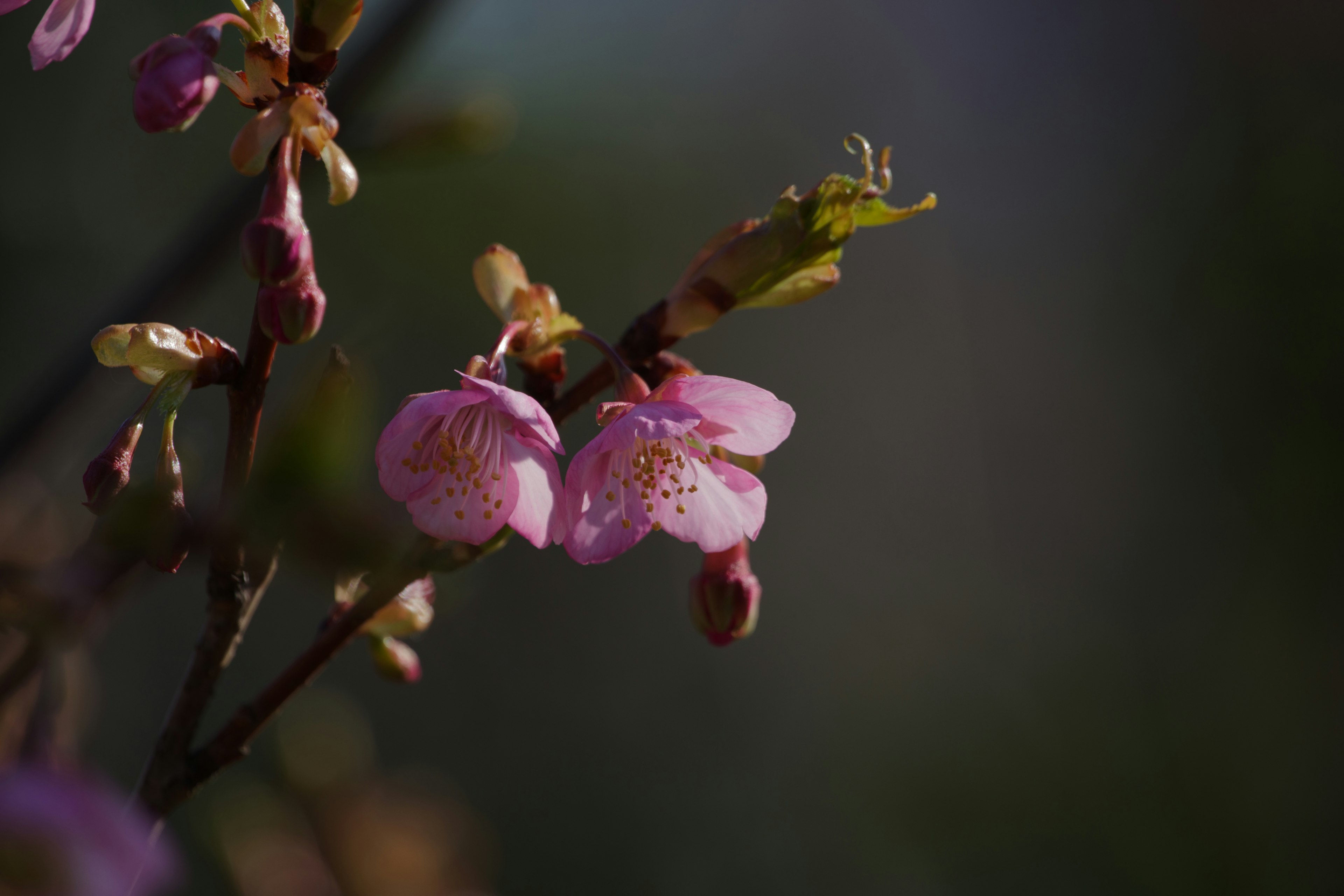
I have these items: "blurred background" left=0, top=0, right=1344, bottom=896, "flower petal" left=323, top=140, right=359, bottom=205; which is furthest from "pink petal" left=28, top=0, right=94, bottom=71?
"blurred background" left=0, top=0, right=1344, bottom=896

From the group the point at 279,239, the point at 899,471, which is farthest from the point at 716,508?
the point at 899,471

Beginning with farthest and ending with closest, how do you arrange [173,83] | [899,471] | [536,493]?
[899,471], [536,493], [173,83]

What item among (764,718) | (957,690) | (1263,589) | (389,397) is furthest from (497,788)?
(1263,589)

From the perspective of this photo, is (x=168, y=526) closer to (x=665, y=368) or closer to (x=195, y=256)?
(x=665, y=368)

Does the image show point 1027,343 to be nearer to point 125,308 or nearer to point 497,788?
point 497,788

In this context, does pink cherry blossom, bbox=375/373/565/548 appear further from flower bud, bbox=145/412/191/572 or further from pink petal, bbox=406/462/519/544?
flower bud, bbox=145/412/191/572

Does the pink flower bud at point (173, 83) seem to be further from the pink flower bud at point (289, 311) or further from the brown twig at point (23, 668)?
→ the brown twig at point (23, 668)

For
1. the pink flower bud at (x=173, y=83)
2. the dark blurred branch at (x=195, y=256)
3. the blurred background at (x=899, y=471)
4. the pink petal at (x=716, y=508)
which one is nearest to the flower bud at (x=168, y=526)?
the pink flower bud at (x=173, y=83)
